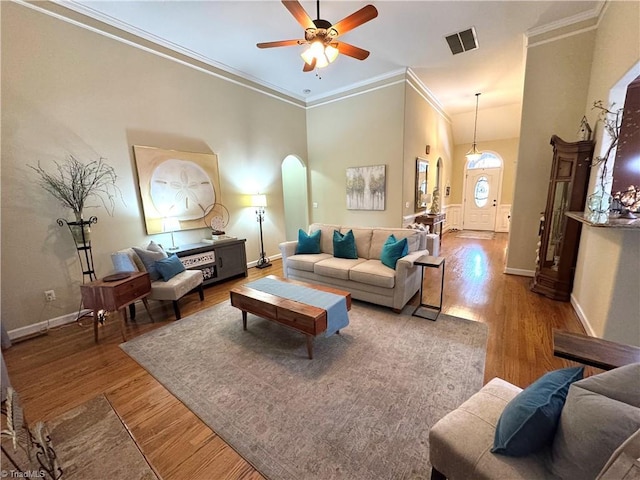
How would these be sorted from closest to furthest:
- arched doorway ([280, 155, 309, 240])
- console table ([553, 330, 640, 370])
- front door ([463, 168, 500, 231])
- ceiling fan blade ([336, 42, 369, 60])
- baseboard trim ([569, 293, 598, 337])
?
1. console table ([553, 330, 640, 370])
2. baseboard trim ([569, 293, 598, 337])
3. ceiling fan blade ([336, 42, 369, 60])
4. arched doorway ([280, 155, 309, 240])
5. front door ([463, 168, 500, 231])

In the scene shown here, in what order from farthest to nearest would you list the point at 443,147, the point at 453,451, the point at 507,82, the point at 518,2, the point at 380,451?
the point at 443,147
the point at 507,82
the point at 518,2
the point at 380,451
the point at 453,451

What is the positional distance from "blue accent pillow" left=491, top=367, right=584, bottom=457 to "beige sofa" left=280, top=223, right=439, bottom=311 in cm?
195

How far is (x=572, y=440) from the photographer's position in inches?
31.2

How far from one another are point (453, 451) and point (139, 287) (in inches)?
121

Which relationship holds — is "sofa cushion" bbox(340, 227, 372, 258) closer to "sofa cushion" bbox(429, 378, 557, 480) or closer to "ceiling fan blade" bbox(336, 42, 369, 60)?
"ceiling fan blade" bbox(336, 42, 369, 60)

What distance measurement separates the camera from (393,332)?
2.62 meters

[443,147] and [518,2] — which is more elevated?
[518,2]

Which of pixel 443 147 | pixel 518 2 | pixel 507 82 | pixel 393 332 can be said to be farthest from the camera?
pixel 443 147

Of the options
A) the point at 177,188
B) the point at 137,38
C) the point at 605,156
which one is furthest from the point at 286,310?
the point at 137,38

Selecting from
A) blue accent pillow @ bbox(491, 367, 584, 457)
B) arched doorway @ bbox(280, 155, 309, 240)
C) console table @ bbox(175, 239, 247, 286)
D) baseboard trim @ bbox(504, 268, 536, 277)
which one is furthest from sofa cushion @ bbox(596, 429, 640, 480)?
arched doorway @ bbox(280, 155, 309, 240)

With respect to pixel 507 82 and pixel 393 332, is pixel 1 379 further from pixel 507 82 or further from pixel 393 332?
pixel 507 82

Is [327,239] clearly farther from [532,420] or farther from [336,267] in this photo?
[532,420]

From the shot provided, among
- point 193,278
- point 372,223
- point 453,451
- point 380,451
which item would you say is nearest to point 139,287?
point 193,278

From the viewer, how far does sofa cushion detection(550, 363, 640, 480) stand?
70 centimetres
